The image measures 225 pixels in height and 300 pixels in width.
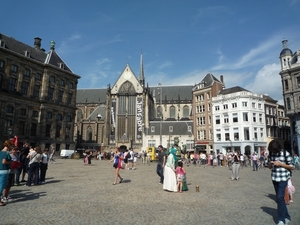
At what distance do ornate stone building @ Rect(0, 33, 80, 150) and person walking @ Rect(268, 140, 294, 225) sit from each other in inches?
1599

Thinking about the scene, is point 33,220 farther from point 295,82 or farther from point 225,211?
point 295,82

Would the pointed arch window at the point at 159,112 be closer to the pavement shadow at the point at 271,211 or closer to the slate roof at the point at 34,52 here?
the slate roof at the point at 34,52

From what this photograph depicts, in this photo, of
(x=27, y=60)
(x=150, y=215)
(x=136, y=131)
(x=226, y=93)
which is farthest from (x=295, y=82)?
(x=27, y=60)

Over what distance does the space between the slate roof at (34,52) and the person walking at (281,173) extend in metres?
46.5

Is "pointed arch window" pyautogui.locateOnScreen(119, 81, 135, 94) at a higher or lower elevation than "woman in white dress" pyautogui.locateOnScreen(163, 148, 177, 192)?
higher

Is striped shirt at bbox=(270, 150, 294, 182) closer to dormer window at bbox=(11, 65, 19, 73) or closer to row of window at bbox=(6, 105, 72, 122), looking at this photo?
row of window at bbox=(6, 105, 72, 122)

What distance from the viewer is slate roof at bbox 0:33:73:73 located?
4188cm

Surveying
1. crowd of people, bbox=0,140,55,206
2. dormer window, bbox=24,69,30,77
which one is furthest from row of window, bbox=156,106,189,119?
crowd of people, bbox=0,140,55,206

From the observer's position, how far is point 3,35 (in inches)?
1658

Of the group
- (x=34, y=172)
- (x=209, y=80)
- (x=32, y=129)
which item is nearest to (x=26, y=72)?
(x=32, y=129)

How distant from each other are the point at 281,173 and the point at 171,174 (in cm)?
508

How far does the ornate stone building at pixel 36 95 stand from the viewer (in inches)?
1565

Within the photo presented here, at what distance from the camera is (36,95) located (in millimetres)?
44531

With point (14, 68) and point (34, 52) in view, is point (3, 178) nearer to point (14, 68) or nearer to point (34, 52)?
point (14, 68)
